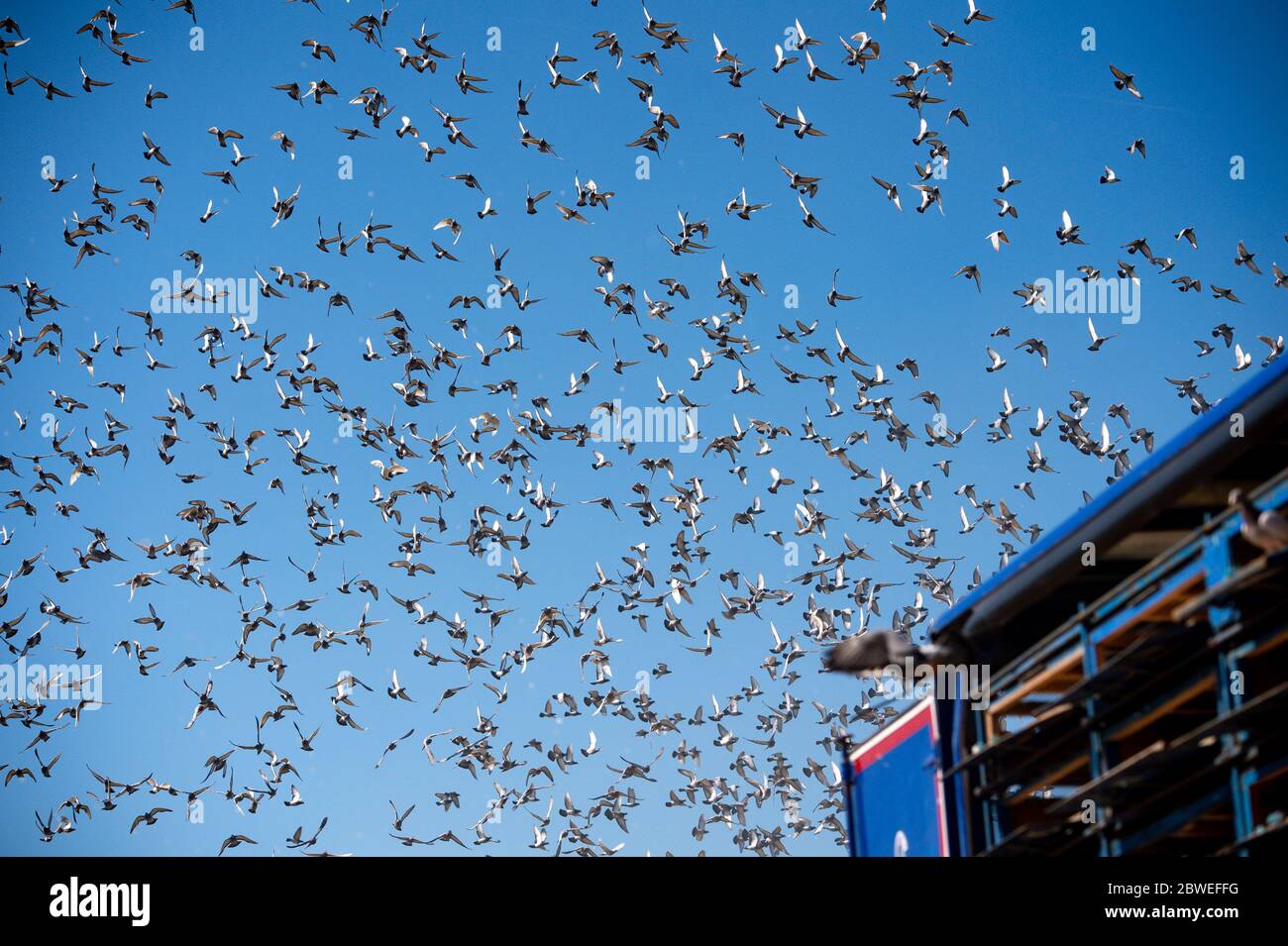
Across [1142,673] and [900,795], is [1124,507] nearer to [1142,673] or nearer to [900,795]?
[1142,673]

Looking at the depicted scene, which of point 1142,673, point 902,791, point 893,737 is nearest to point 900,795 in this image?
point 902,791

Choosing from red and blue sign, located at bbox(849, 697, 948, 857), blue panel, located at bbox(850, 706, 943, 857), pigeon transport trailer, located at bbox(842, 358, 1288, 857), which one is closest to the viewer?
pigeon transport trailer, located at bbox(842, 358, 1288, 857)

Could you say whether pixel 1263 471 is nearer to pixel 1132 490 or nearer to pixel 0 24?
pixel 1132 490

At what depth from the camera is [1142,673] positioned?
704 centimetres

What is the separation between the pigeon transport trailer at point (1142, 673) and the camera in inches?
248

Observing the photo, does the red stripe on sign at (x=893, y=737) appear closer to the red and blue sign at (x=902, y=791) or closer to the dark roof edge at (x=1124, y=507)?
the red and blue sign at (x=902, y=791)

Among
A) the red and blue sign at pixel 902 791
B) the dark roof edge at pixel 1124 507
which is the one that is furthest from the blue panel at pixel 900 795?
the dark roof edge at pixel 1124 507

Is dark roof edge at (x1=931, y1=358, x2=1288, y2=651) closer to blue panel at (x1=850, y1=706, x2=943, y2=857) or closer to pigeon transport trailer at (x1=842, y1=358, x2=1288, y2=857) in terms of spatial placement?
pigeon transport trailer at (x1=842, y1=358, x2=1288, y2=857)

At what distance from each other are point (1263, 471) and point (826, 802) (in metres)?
19.0

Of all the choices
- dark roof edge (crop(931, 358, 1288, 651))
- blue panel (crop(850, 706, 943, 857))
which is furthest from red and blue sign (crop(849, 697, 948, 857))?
dark roof edge (crop(931, 358, 1288, 651))

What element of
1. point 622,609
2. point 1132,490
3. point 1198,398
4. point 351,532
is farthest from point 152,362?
point 1132,490

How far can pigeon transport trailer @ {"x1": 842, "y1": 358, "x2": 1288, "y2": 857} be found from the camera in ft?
20.7

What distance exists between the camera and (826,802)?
25.2 meters

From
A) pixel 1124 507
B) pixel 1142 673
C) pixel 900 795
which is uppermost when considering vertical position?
pixel 1124 507
